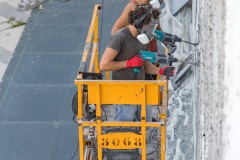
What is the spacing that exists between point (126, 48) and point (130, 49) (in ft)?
0.15

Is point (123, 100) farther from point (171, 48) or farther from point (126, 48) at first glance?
point (171, 48)

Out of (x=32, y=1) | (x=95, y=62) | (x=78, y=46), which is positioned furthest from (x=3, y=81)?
(x=95, y=62)

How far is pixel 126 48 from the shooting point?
5.85m

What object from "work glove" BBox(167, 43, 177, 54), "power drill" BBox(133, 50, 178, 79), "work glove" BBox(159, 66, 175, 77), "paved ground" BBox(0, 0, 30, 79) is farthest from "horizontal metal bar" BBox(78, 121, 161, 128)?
"paved ground" BBox(0, 0, 30, 79)

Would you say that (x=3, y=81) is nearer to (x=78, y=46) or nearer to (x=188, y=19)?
(x=78, y=46)

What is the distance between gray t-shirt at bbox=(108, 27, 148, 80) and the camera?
574 cm

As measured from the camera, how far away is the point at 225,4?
343 centimetres

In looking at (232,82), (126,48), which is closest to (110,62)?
(126,48)

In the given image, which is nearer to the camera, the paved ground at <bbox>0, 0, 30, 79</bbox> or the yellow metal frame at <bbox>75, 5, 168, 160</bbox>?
the yellow metal frame at <bbox>75, 5, 168, 160</bbox>

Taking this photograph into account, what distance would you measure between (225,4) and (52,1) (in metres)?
9.60

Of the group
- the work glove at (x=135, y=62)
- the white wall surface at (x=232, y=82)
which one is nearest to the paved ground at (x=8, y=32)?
the work glove at (x=135, y=62)

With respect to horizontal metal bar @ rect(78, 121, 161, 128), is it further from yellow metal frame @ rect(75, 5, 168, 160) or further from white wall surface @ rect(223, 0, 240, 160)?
white wall surface @ rect(223, 0, 240, 160)

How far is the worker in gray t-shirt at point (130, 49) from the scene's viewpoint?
5578 mm

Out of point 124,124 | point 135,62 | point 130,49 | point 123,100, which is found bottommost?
point 124,124
